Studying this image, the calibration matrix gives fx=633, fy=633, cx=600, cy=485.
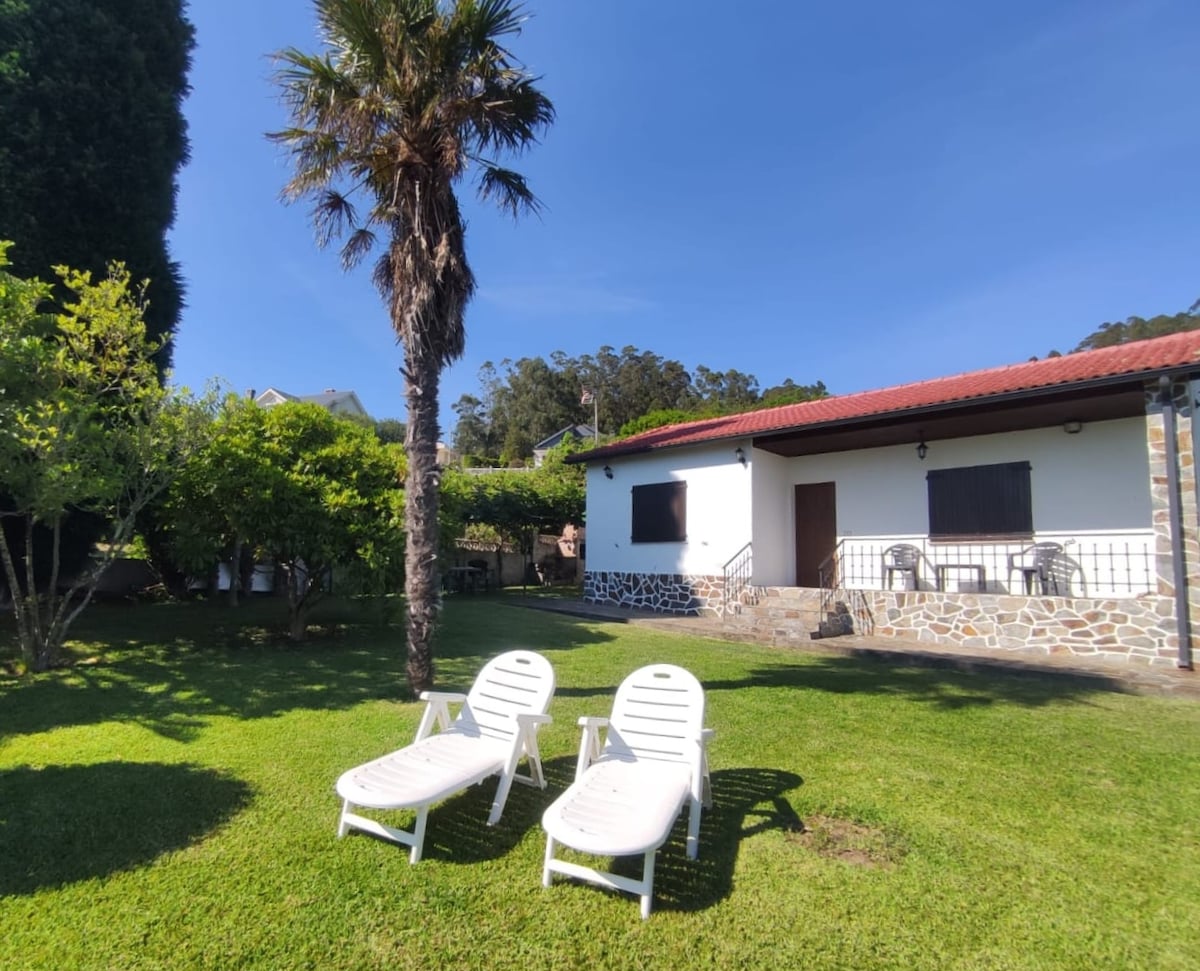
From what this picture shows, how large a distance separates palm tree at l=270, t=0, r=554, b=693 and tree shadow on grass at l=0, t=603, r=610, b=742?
4.95 feet

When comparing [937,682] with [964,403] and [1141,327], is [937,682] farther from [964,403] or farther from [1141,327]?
[1141,327]

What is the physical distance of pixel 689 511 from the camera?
14.9 meters

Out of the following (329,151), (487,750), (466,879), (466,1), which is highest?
(466,1)

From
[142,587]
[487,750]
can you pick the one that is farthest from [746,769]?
[142,587]

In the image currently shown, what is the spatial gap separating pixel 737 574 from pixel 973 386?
226 inches

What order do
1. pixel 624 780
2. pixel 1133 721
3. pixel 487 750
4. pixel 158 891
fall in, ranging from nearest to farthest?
pixel 158 891
pixel 624 780
pixel 487 750
pixel 1133 721

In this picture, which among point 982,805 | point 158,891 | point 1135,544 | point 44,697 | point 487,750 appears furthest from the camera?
point 1135,544

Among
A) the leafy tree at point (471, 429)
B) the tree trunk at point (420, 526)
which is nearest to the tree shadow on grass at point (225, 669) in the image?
the tree trunk at point (420, 526)

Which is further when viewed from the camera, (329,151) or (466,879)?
(329,151)

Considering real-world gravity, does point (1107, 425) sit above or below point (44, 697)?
above

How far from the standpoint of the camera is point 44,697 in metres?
6.90

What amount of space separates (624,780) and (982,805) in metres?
2.44

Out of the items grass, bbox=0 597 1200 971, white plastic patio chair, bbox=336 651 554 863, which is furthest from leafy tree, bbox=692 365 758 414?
white plastic patio chair, bbox=336 651 554 863

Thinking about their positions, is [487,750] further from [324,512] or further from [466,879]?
[324,512]
